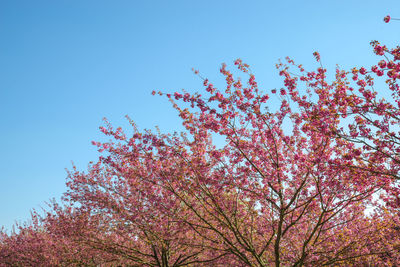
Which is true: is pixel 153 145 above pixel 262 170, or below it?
above

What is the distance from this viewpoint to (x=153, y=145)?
7.87m

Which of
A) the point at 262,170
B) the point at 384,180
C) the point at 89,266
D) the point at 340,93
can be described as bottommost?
the point at 89,266

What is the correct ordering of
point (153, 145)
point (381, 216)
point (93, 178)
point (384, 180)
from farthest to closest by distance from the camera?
point (93, 178)
point (381, 216)
point (153, 145)
point (384, 180)

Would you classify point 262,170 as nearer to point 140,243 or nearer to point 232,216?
point 232,216

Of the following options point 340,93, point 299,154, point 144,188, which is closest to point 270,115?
point 299,154

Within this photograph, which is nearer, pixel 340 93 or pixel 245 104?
pixel 340 93

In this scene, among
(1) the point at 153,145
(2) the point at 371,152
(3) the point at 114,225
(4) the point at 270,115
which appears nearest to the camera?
(2) the point at 371,152

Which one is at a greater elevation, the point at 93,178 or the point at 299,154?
the point at 93,178

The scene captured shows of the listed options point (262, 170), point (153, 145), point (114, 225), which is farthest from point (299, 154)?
point (114, 225)

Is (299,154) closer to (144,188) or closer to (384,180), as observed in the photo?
(384,180)

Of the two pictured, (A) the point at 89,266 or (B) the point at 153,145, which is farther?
(A) the point at 89,266

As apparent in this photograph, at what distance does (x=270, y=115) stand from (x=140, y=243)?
910 cm

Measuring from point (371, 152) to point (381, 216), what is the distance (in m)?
4.81

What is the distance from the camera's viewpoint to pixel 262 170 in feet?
24.5
